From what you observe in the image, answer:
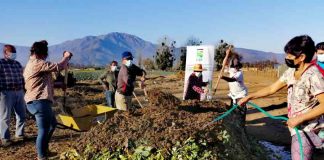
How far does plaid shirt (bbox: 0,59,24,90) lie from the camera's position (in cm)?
763

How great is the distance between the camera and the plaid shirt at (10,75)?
25.0 ft

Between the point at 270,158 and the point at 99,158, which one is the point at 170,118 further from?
the point at 270,158

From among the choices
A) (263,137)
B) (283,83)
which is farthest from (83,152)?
(263,137)

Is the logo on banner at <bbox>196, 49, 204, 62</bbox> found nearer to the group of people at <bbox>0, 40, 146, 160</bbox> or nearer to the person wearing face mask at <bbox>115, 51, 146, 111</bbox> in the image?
the group of people at <bbox>0, 40, 146, 160</bbox>

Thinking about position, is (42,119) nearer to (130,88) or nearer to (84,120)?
(84,120)

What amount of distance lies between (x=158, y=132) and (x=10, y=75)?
13.4ft

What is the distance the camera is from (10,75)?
7652 millimetres

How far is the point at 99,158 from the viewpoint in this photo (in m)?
4.54

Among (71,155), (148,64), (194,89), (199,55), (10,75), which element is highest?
(199,55)

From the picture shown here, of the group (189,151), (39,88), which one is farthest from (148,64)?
(189,151)

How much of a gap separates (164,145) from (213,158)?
1.81 ft

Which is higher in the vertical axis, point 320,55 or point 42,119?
point 320,55

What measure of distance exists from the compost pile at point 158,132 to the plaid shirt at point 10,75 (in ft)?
10.4

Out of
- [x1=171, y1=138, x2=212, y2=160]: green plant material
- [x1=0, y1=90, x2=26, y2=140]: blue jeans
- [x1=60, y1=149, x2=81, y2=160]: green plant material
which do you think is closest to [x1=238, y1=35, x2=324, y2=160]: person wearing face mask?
[x1=171, y1=138, x2=212, y2=160]: green plant material
